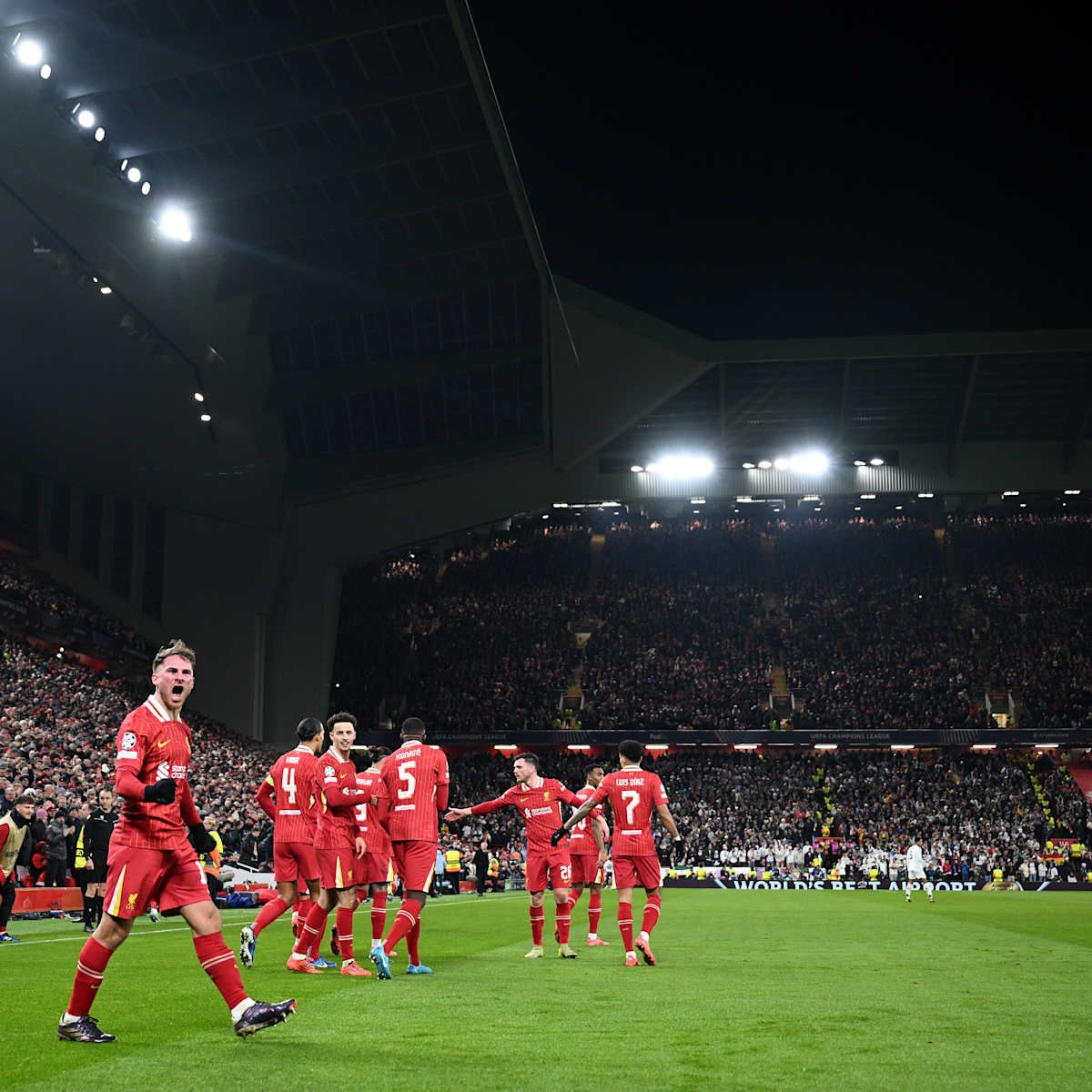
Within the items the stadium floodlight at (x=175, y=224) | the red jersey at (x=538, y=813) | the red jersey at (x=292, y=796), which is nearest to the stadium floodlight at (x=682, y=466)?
the stadium floodlight at (x=175, y=224)

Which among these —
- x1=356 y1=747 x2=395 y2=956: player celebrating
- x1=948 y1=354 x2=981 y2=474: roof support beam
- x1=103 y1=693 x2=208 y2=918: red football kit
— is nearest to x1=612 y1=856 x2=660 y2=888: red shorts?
x1=356 y1=747 x2=395 y2=956: player celebrating

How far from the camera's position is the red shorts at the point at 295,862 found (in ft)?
40.3

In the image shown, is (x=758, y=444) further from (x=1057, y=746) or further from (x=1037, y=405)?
(x=1057, y=746)

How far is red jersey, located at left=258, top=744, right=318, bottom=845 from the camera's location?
40.4 ft

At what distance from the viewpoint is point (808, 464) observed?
54.6 meters

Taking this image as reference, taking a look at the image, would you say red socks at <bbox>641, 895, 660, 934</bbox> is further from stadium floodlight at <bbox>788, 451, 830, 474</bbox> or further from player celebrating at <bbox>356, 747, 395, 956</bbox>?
stadium floodlight at <bbox>788, 451, 830, 474</bbox>

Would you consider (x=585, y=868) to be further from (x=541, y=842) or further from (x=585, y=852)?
(x=541, y=842)

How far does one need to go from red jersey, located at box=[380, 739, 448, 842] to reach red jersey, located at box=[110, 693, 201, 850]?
171 inches

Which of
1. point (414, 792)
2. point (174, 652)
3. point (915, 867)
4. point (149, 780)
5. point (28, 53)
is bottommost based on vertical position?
point (915, 867)

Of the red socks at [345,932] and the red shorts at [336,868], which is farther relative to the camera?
the red socks at [345,932]

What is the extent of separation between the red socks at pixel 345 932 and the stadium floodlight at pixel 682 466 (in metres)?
42.2

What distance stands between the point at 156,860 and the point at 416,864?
461 centimetres

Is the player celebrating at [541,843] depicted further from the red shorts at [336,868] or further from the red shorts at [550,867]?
the red shorts at [336,868]

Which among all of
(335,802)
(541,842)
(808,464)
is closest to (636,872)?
(541,842)
